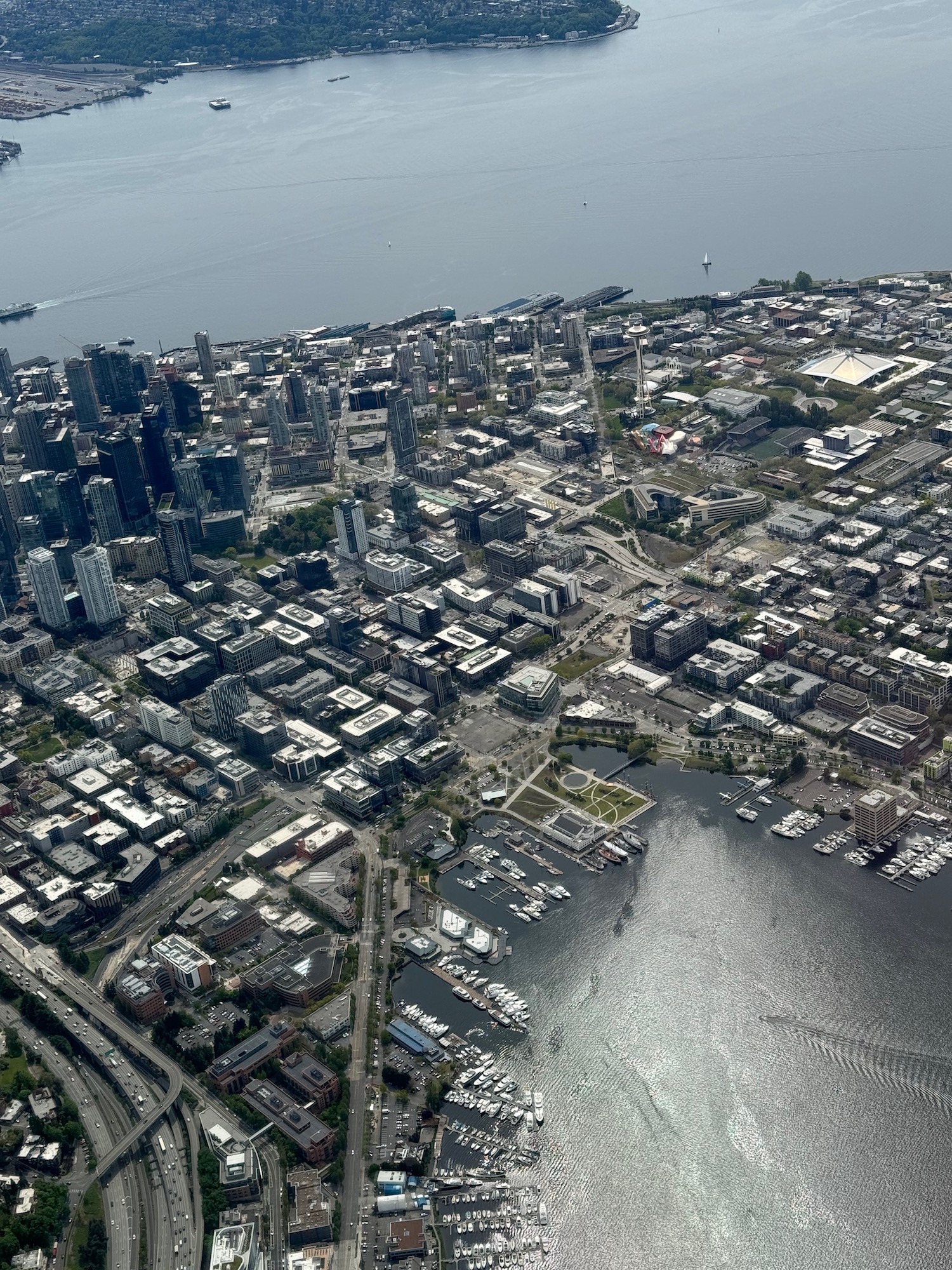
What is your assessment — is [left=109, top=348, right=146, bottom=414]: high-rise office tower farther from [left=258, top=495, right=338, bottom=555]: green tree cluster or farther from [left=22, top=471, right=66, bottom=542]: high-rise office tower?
[left=258, top=495, right=338, bottom=555]: green tree cluster

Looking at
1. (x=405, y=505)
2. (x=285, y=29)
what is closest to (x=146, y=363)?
(x=405, y=505)

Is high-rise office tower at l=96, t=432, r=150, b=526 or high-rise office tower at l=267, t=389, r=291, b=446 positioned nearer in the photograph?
high-rise office tower at l=96, t=432, r=150, b=526

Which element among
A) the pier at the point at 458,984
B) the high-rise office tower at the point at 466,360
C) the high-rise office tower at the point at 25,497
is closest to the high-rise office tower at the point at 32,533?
the high-rise office tower at the point at 25,497

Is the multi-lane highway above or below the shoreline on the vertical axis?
below

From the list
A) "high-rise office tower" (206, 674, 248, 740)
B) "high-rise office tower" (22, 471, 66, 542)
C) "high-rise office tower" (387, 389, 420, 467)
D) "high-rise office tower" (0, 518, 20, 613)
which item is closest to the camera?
"high-rise office tower" (206, 674, 248, 740)

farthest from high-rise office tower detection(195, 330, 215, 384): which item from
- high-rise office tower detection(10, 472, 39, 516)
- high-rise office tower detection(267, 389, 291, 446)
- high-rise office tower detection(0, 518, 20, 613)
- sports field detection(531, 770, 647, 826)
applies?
sports field detection(531, 770, 647, 826)

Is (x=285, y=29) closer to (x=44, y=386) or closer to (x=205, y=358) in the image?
(x=205, y=358)

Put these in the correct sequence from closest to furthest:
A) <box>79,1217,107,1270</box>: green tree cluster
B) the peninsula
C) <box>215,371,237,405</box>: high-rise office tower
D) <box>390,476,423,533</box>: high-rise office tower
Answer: <box>79,1217,107,1270</box>: green tree cluster → <box>390,476,423,533</box>: high-rise office tower → <box>215,371,237,405</box>: high-rise office tower → the peninsula

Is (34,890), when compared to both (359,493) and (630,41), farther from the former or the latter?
(630,41)
